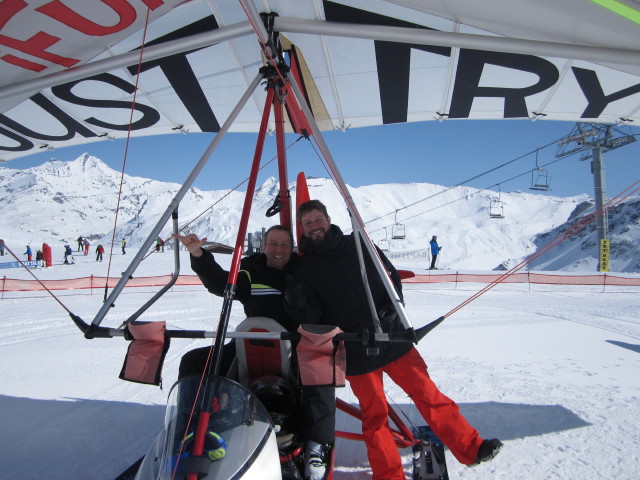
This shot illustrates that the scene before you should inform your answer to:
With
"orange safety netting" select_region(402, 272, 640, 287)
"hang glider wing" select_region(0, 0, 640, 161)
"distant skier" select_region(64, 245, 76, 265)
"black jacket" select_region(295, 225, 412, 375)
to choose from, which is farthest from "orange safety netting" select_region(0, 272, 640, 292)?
"black jacket" select_region(295, 225, 412, 375)

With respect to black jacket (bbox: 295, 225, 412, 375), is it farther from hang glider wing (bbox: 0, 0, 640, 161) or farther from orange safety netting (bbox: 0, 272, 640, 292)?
orange safety netting (bbox: 0, 272, 640, 292)

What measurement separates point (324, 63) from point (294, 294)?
2.71 m

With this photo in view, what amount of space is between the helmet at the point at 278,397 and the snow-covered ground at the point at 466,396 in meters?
0.73

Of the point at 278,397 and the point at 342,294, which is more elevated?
the point at 342,294

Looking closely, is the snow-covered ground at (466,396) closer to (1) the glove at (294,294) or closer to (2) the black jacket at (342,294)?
(2) the black jacket at (342,294)

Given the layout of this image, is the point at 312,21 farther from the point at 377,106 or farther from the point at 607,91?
the point at 607,91

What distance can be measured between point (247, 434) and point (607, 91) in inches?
178

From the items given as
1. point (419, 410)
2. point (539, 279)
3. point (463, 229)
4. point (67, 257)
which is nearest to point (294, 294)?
point (419, 410)

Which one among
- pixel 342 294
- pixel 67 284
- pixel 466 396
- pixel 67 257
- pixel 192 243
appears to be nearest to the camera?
pixel 192 243

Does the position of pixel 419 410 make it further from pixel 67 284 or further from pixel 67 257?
pixel 67 257

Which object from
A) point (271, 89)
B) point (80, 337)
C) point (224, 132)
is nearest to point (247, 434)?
point (224, 132)

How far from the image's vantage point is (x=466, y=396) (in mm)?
4203

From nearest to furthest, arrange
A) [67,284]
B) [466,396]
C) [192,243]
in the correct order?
[192,243]
[466,396]
[67,284]

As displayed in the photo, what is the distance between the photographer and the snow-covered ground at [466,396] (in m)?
3.00
